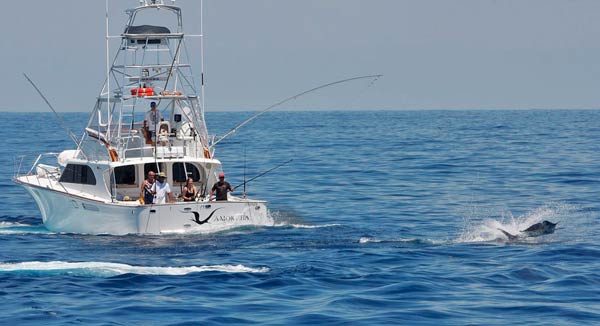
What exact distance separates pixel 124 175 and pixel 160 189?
79.3 inches

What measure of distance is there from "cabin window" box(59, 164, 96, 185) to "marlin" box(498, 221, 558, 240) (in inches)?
433

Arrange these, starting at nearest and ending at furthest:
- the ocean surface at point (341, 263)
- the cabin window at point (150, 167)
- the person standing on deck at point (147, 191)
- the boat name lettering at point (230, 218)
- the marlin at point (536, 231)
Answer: the ocean surface at point (341, 263)
the marlin at point (536, 231)
the boat name lettering at point (230, 218)
the person standing on deck at point (147, 191)
the cabin window at point (150, 167)

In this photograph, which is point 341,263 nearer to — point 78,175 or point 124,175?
point 124,175

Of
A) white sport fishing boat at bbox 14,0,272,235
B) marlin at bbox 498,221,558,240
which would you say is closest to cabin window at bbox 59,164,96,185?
white sport fishing boat at bbox 14,0,272,235

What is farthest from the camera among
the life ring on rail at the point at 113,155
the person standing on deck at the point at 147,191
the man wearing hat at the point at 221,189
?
the life ring on rail at the point at 113,155

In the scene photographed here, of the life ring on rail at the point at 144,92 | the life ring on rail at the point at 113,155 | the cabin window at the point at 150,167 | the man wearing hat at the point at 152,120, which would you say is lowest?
the cabin window at the point at 150,167

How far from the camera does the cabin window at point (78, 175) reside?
27.6 meters

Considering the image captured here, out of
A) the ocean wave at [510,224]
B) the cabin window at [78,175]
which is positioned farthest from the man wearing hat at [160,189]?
the ocean wave at [510,224]

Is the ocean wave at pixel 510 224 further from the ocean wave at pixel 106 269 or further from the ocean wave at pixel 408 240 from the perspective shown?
the ocean wave at pixel 106 269

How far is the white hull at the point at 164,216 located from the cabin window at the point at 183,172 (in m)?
2.45

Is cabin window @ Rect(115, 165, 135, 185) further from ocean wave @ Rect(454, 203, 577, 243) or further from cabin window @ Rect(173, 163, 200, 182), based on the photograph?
ocean wave @ Rect(454, 203, 577, 243)

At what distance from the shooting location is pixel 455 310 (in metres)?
17.7

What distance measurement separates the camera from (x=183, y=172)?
1100 inches

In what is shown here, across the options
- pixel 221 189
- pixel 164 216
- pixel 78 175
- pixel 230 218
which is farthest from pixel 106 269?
pixel 78 175
